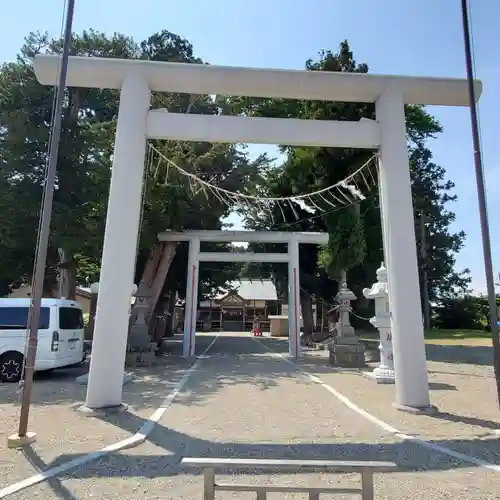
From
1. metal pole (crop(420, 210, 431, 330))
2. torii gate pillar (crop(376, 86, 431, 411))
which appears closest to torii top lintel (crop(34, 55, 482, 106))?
torii gate pillar (crop(376, 86, 431, 411))

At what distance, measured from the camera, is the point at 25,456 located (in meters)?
4.59

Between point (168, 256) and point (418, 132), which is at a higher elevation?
point (418, 132)

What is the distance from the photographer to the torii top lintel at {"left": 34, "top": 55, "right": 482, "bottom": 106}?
698 cm

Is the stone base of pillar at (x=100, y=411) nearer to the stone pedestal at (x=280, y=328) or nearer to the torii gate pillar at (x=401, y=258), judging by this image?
the torii gate pillar at (x=401, y=258)

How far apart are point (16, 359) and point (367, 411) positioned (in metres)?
7.53

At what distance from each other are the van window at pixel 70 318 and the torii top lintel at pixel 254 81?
546 centimetres

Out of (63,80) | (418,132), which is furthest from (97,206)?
(418,132)

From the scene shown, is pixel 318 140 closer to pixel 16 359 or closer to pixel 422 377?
pixel 422 377

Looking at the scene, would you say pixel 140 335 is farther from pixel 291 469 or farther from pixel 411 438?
→ pixel 291 469

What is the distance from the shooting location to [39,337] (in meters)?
9.92

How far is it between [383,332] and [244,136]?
6329mm

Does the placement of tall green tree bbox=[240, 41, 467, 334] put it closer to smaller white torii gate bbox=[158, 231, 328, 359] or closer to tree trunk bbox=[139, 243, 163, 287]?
smaller white torii gate bbox=[158, 231, 328, 359]

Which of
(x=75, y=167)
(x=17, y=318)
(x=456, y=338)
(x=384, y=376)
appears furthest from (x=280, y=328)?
(x=17, y=318)

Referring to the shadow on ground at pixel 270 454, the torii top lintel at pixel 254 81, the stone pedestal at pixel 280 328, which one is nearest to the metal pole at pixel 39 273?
the shadow on ground at pixel 270 454
